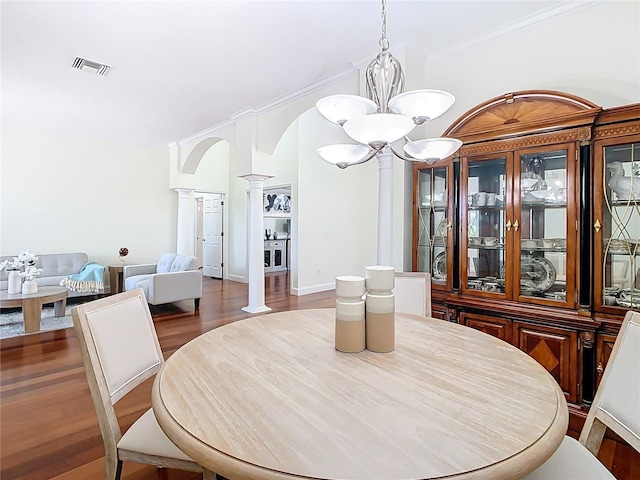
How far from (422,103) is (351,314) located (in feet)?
3.00

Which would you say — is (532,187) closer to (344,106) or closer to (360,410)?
(344,106)

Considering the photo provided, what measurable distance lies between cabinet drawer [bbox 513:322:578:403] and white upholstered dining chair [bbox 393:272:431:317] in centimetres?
64

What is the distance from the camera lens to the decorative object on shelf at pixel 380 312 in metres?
1.34

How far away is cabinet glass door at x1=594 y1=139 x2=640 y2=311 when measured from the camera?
1938mm

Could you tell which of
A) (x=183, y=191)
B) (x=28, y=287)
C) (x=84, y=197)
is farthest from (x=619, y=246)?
(x=84, y=197)

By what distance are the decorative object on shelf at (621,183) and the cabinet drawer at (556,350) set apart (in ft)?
2.68

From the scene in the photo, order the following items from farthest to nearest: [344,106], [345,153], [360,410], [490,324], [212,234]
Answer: [212,234] < [490,324] < [345,153] < [344,106] < [360,410]

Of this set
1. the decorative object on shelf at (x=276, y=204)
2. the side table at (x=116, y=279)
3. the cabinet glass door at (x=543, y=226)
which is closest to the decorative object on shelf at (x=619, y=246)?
the cabinet glass door at (x=543, y=226)

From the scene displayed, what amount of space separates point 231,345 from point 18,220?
227 inches

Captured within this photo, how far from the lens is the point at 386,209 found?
299 cm

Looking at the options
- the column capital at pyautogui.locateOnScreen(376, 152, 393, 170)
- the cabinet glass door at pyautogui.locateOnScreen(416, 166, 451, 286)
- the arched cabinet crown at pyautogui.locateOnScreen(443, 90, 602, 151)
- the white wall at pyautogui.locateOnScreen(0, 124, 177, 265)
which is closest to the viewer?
the arched cabinet crown at pyautogui.locateOnScreen(443, 90, 602, 151)

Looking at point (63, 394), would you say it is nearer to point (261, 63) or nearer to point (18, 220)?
point (261, 63)

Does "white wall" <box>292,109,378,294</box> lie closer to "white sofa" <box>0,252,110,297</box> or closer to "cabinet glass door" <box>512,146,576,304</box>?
"white sofa" <box>0,252,110,297</box>

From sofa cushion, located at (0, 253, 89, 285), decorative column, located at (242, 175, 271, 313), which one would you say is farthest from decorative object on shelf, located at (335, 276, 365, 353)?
sofa cushion, located at (0, 253, 89, 285)
